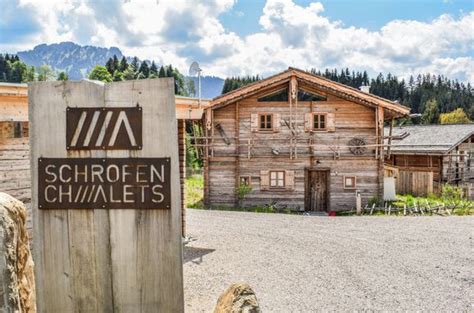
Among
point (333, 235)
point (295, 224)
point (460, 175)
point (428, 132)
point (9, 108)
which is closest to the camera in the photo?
point (9, 108)

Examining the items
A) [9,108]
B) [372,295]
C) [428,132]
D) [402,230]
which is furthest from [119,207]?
[428,132]

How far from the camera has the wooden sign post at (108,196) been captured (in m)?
2.53

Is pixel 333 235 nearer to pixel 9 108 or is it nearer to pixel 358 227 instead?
pixel 358 227

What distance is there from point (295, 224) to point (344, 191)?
17.5 feet

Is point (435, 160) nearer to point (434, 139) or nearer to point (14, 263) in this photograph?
point (434, 139)

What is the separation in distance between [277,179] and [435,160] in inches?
568

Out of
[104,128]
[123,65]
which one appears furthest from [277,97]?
[123,65]

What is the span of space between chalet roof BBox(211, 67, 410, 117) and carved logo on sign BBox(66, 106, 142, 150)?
728 inches

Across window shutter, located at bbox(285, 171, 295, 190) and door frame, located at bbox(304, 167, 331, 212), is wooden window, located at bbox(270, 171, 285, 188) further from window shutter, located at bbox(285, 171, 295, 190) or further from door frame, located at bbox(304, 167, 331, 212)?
door frame, located at bbox(304, 167, 331, 212)

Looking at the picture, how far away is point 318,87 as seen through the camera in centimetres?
2141

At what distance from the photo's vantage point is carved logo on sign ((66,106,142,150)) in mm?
2537

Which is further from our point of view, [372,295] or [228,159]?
[228,159]

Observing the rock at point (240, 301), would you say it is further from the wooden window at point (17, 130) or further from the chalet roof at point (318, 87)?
the chalet roof at point (318, 87)

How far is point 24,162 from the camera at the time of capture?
886cm
